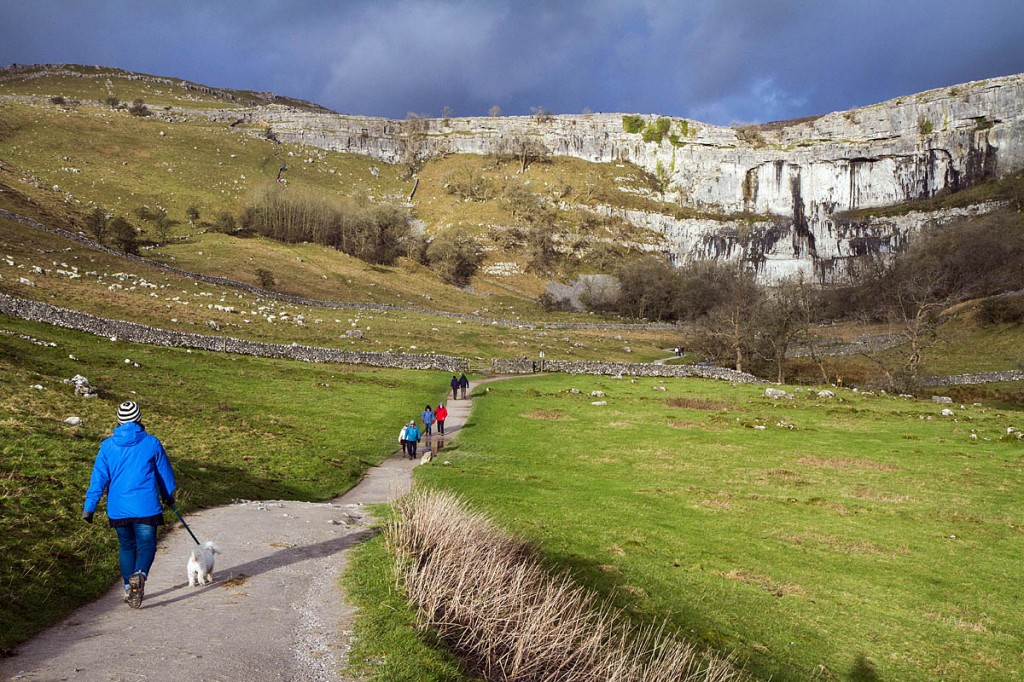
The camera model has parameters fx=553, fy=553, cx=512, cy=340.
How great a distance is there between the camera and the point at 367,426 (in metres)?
30.5

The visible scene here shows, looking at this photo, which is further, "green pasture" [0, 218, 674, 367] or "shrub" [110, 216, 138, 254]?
"shrub" [110, 216, 138, 254]

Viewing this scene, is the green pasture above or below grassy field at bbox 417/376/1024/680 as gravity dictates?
above

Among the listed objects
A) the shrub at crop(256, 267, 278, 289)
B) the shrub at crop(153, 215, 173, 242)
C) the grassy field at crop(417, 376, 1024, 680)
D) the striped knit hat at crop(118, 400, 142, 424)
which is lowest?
the grassy field at crop(417, 376, 1024, 680)

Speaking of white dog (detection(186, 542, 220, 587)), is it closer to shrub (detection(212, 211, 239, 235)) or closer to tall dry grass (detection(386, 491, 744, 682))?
tall dry grass (detection(386, 491, 744, 682))

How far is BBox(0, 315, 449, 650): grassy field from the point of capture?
30.6 ft

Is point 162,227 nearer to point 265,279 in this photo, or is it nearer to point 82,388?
point 265,279

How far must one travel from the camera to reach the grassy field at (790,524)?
11.0 metres

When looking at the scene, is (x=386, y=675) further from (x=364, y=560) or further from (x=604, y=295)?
(x=604, y=295)

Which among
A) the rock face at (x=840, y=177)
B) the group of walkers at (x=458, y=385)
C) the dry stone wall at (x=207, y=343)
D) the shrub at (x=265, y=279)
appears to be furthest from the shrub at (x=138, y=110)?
the group of walkers at (x=458, y=385)

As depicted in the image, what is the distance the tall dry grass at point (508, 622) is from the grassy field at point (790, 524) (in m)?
2.37

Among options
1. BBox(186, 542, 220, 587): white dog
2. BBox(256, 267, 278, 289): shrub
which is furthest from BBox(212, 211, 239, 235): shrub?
BBox(186, 542, 220, 587): white dog

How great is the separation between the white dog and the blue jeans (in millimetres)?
637

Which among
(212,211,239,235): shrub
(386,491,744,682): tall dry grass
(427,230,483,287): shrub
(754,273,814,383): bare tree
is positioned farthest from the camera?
(427,230,483,287): shrub

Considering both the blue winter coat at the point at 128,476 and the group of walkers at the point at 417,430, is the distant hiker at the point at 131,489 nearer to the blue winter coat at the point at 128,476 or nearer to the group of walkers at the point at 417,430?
the blue winter coat at the point at 128,476
